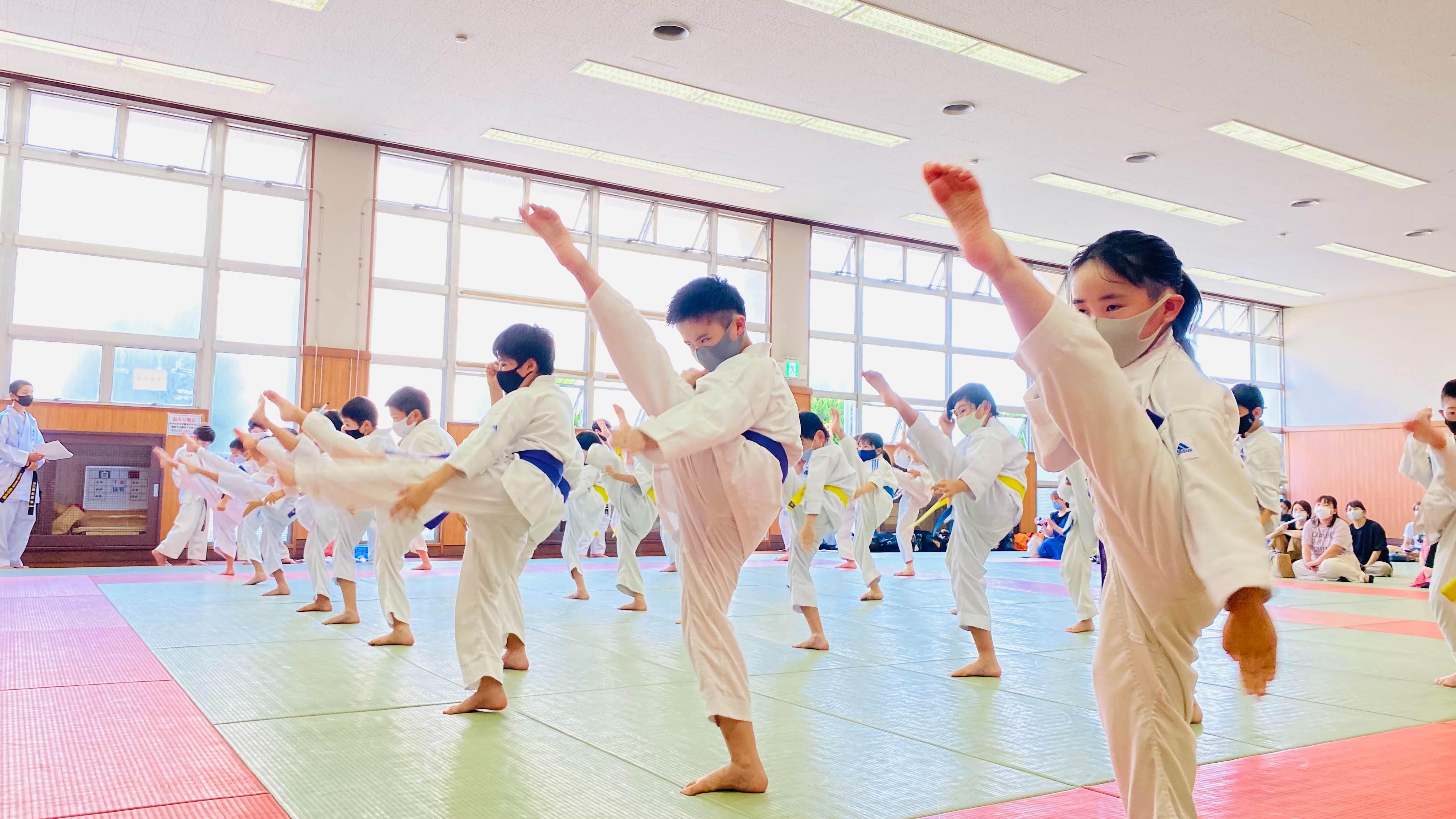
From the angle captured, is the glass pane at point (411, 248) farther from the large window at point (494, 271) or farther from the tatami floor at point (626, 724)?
the tatami floor at point (626, 724)

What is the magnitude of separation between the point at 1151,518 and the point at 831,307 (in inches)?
536

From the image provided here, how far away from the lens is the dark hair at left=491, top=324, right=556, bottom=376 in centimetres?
392

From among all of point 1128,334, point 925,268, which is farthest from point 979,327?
point 1128,334

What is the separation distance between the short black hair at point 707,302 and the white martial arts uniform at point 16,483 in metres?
8.85

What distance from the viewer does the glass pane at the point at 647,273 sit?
13.1 m

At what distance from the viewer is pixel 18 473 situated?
890 centimetres

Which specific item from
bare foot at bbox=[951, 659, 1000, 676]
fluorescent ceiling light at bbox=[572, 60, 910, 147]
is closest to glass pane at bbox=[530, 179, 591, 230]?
fluorescent ceiling light at bbox=[572, 60, 910, 147]

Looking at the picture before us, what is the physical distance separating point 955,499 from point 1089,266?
311cm

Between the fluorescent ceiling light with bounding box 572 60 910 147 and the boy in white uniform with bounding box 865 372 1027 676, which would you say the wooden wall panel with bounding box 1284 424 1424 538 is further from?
the boy in white uniform with bounding box 865 372 1027 676

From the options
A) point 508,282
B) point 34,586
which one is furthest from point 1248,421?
point 508,282

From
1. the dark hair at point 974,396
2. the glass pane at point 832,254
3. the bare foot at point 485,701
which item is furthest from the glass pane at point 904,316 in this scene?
the bare foot at point 485,701

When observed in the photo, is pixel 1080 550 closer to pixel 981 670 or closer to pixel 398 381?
pixel 981 670

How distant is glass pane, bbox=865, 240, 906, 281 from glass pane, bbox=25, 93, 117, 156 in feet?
33.3

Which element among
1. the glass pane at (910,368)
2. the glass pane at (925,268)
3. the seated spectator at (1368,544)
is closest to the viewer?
the seated spectator at (1368,544)
